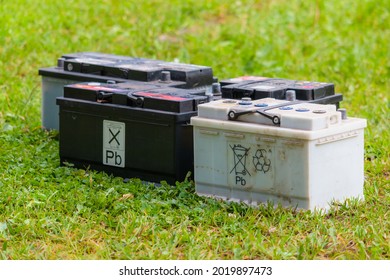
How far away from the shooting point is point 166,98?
16.8 feet

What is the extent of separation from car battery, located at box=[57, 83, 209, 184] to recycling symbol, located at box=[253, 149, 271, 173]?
51 cm

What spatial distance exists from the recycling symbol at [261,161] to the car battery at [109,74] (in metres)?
1.11

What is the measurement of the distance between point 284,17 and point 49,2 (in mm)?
2425

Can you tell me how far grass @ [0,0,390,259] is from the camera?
14.4 ft

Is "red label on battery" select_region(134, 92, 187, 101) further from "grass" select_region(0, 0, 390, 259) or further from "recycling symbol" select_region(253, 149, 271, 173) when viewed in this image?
"recycling symbol" select_region(253, 149, 271, 173)

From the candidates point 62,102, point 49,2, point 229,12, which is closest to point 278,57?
point 229,12

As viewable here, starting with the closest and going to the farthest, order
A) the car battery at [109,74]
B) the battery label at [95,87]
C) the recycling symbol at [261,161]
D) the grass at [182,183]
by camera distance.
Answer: the grass at [182,183] < the recycling symbol at [261,161] < the battery label at [95,87] < the car battery at [109,74]

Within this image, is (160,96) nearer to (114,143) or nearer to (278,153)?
(114,143)

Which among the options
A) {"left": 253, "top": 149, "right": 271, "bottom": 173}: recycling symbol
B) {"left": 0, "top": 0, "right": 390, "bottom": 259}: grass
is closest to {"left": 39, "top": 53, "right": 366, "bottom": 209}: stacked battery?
{"left": 253, "top": 149, "right": 271, "bottom": 173}: recycling symbol

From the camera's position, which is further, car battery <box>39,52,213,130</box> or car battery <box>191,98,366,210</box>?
car battery <box>39,52,213,130</box>

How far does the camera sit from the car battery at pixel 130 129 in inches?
201

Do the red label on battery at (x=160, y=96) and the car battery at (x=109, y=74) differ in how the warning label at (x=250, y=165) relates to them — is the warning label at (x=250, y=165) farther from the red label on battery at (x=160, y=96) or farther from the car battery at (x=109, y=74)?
the car battery at (x=109, y=74)

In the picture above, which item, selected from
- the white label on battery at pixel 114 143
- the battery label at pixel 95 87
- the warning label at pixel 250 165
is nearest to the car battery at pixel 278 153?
the warning label at pixel 250 165

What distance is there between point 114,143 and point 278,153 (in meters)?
1.11
